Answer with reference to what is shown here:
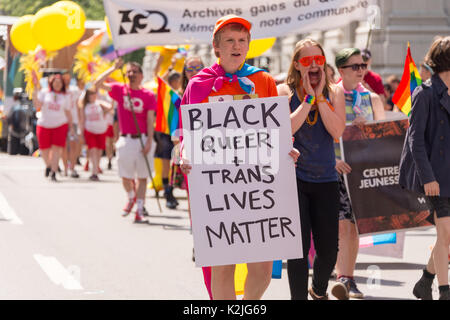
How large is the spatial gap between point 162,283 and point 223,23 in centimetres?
311

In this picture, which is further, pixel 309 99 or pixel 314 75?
pixel 314 75

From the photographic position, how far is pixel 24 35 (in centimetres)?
2270

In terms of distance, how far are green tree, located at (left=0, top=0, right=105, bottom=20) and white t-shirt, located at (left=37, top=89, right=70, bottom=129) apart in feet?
84.8

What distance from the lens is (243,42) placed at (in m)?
5.83

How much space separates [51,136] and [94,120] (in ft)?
5.25

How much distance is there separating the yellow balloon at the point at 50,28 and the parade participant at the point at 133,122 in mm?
7909

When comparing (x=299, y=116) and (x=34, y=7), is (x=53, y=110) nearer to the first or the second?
(x=299, y=116)

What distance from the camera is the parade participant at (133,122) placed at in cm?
1235

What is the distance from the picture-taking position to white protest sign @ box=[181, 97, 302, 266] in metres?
5.72

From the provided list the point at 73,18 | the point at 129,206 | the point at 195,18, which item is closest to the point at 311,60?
the point at 195,18

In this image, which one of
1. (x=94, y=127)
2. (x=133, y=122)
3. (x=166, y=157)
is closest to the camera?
(x=133, y=122)

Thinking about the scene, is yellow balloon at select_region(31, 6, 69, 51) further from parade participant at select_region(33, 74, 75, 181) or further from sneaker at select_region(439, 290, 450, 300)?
sneaker at select_region(439, 290, 450, 300)

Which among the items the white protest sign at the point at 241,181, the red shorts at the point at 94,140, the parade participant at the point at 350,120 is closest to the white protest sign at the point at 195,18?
the parade participant at the point at 350,120

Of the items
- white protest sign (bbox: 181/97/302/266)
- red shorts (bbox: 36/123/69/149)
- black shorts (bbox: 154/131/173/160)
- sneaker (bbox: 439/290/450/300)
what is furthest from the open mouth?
red shorts (bbox: 36/123/69/149)
